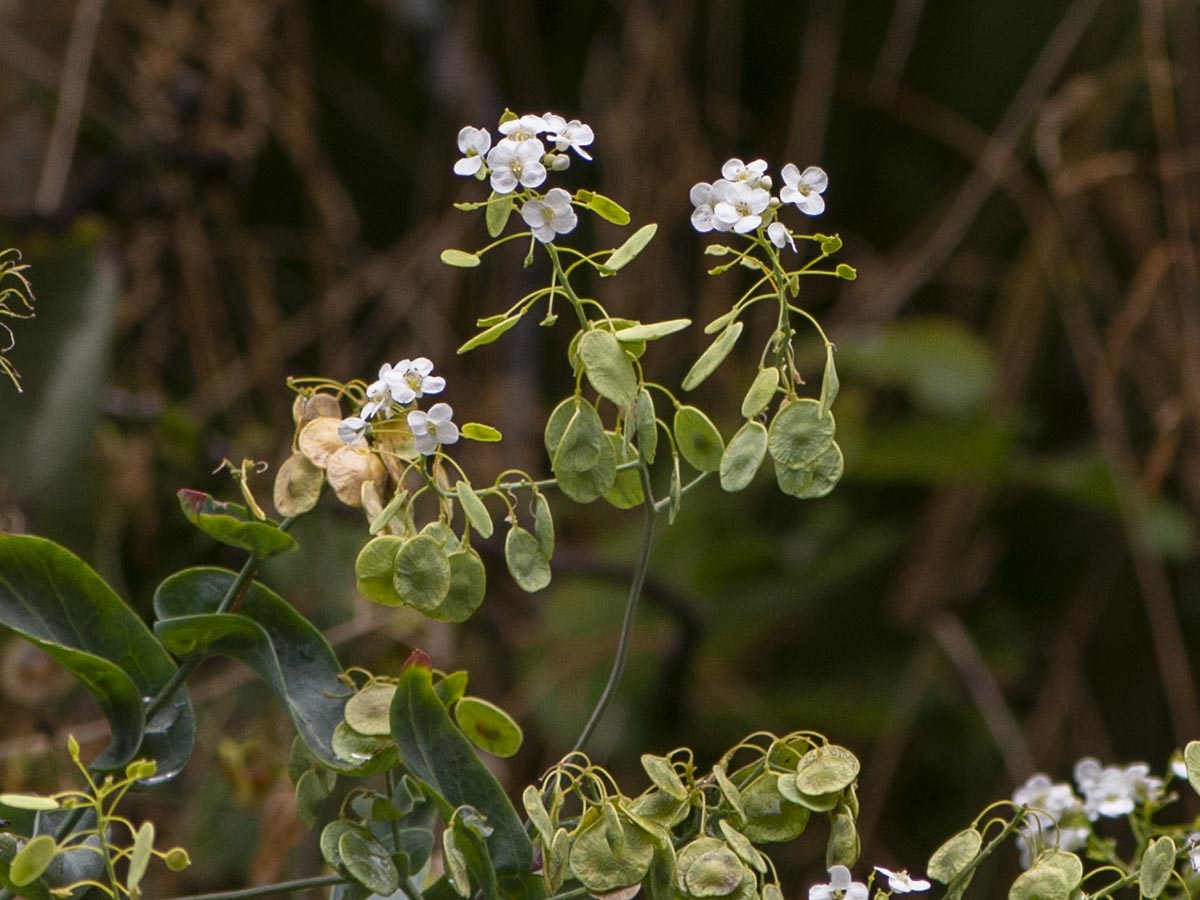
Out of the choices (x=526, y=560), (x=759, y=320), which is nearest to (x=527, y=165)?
(x=526, y=560)

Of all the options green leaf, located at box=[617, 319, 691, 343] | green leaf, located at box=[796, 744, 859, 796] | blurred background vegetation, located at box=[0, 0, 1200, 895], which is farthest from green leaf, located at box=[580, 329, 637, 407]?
blurred background vegetation, located at box=[0, 0, 1200, 895]

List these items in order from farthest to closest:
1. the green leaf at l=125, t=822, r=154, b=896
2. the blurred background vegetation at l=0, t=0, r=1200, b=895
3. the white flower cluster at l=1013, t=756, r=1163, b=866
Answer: the blurred background vegetation at l=0, t=0, r=1200, b=895
the white flower cluster at l=1013, t=756, r=1163, b=866
the green leaf at l=125, t=822, r=154, b=896

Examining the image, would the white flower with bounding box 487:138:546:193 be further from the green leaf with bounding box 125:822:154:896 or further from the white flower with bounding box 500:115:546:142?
the green leaf with bounding box 125:822:154:896

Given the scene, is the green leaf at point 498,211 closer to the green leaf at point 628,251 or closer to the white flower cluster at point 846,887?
the green leaf at point 628,251

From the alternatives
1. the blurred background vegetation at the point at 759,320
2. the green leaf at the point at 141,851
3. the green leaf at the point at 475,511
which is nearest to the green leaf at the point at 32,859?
the green leaf at the point at 141,851

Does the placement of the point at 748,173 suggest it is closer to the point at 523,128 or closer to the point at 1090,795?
the point at 523,128

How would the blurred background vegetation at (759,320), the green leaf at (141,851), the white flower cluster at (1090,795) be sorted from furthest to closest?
1. the blurred background vegetation at (759,320)
2. the white flower cluster at (1090,795)
3. the green leaf at (141,851)
